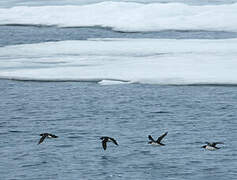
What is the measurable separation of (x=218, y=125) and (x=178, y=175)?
3.49m

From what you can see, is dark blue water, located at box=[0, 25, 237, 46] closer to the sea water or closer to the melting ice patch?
the sea water

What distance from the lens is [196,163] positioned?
36.5ft

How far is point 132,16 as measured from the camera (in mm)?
30938

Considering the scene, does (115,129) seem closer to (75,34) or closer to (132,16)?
(75,34)

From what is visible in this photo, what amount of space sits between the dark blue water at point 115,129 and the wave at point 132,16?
37.9 feet

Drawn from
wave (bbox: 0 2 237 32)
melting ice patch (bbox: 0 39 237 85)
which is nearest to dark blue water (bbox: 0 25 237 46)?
wave (bbox: 0 2 237 32)

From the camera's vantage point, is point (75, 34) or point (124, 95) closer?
point (124, 95)

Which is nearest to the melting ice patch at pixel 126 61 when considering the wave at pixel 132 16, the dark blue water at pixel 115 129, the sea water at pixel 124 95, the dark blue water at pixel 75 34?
the sea water at pixel 124 95

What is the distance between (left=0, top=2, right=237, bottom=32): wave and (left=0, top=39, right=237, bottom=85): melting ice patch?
13.8 ft

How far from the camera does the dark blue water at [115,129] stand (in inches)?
426

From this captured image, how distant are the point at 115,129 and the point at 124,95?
139 inches

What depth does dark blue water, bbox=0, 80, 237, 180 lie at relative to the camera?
10.8 metres

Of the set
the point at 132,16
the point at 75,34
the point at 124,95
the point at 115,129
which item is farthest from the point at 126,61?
the point at 132,16

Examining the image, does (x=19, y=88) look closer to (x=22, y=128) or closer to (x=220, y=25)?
(x=22, y=128)
